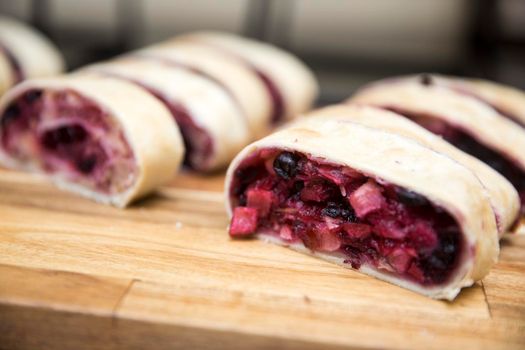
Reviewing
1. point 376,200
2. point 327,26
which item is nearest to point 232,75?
point 376,200

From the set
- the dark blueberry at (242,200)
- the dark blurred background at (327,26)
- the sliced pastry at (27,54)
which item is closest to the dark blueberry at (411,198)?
the dark blueberry at (242,200)

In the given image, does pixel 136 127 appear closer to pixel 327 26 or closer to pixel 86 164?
pixel 86 164

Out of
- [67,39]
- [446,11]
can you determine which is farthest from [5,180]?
[446,11]

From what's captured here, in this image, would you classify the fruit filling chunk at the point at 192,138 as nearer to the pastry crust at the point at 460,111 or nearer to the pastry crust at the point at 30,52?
the pastry crust at the point at 460,111

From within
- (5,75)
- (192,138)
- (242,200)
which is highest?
(242,200)

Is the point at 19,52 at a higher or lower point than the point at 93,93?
lower

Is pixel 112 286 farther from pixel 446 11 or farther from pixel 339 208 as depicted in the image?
pixel 446 11
